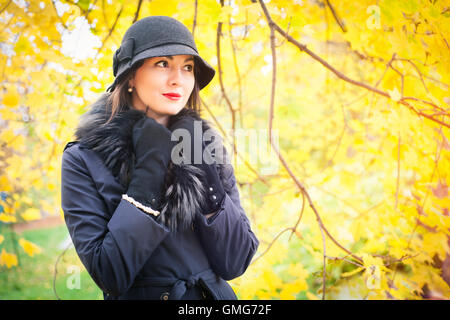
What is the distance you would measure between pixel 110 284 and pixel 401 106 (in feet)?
5.22

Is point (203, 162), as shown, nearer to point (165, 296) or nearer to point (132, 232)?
point (132, 232)

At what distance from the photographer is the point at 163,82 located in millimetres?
1394

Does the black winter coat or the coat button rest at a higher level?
the black winter coat

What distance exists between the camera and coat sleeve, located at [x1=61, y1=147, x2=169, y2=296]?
1115 millimetres

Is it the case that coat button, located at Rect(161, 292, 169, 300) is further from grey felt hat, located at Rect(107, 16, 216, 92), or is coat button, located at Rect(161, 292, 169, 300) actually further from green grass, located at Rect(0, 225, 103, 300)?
green grass, located at Rect(0, 225, 103, 300)

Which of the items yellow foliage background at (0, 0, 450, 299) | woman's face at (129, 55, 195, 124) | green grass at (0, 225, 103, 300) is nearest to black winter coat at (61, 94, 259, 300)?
woman's face at (129, 55, 195, 124)

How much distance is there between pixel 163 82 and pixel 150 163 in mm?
354

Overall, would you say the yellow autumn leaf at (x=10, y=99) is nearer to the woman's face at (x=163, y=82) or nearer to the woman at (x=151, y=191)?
the woman at (x=151, y=191)

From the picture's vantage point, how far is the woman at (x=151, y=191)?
115 cm

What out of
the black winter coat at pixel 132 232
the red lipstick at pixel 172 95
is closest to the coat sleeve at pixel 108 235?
the black winter coat at pixel 132 232

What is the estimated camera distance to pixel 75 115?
2.24 meters

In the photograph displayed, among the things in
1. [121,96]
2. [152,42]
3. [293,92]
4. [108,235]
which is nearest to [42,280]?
[293,92]
